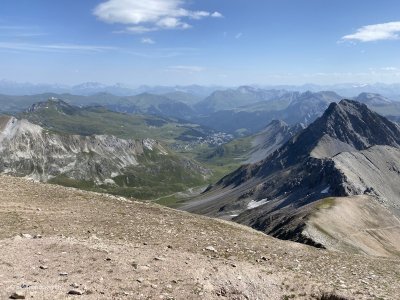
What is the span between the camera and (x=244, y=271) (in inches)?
1043

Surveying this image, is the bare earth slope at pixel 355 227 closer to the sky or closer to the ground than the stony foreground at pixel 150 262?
closer to the ground

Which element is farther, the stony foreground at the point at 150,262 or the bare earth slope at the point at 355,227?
the bare earth slope at the point at 355,227

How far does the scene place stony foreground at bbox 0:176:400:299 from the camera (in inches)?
877

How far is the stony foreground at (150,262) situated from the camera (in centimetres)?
2228

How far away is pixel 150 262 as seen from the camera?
25.8 metres

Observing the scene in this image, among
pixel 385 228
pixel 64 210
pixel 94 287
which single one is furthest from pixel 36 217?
pixel 385 228

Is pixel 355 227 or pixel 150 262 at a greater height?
pixel 150 262

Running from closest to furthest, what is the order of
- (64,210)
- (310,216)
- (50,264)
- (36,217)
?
(50,264) → (36,217) → (64,210) → (310,216)

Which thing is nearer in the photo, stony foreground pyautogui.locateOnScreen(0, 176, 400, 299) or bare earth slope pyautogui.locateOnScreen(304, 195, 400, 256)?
stony foreground pyautogui.locateOnScreen(0, 176, 400, 299)

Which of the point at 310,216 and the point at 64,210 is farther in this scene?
the point at 310,216

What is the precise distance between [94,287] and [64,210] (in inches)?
686

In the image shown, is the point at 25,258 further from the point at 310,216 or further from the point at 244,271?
the point at 310,216

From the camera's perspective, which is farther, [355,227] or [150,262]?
[355,227]

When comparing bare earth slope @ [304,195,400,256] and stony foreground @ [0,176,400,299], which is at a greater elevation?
stony foreground @ [0,176,400,299]
